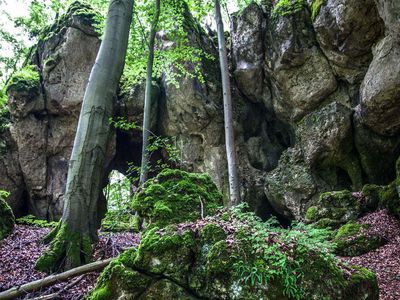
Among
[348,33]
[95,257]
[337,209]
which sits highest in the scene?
[348,33]

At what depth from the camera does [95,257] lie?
5.29 metres

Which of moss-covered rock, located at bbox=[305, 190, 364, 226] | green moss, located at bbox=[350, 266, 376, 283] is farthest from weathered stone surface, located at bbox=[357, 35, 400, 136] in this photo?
green moss, located at bbox=[350, 266, 376, 283]

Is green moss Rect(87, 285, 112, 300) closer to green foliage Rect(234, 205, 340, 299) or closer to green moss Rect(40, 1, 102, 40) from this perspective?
green foliage Rect(234, 205, 340, 299)

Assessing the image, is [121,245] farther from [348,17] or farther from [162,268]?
[348,17]

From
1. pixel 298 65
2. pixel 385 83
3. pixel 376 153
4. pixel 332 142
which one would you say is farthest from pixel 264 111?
pixel 385 83

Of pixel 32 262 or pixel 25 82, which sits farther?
pixel 25 82

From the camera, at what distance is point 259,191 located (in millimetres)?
15055

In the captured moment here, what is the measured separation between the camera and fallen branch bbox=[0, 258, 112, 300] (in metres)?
3.86

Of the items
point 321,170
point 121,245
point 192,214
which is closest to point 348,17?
point 321,170

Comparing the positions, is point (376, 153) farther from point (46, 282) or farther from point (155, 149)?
point (46, 282)

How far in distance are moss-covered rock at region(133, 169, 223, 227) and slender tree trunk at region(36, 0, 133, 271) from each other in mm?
879

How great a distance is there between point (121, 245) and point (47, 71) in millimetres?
12824

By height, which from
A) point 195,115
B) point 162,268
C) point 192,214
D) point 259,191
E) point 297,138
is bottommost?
point 162,268

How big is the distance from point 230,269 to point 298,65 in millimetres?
12933
